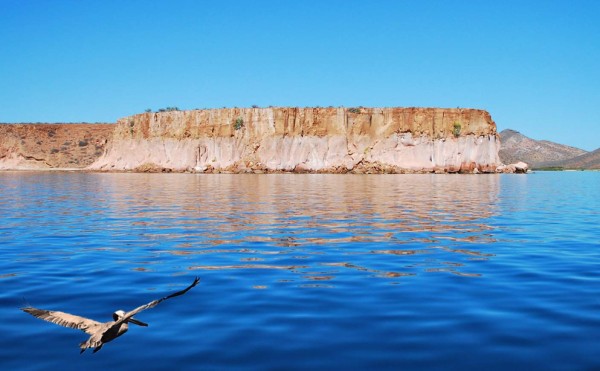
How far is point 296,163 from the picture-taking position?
90.7 m

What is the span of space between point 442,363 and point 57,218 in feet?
58.5

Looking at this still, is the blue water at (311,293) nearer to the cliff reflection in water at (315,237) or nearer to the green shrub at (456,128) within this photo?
the cliff reflection in water at (315,237)

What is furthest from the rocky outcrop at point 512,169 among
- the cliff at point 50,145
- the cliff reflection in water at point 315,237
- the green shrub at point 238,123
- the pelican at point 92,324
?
the pelican at point 92,324

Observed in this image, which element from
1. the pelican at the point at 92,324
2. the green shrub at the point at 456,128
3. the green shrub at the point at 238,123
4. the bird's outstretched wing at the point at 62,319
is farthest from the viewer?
the green shrub at the point at 238,123

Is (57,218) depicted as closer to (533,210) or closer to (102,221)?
(102,221)

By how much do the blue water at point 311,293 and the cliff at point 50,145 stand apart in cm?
11270

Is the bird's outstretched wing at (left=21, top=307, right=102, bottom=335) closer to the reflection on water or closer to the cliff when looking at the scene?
the reflection on water

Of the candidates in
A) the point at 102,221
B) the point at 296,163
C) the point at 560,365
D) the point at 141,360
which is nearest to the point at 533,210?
the point at 102,221

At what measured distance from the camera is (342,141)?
9106 centimetres

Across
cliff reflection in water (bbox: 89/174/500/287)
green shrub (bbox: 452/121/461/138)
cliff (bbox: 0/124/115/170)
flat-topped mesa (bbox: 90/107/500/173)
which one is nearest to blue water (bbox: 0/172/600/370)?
cliff reflection in water (bbox: 89/174/500/287)

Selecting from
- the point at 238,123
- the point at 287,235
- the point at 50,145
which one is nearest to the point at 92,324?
the point at 287,235

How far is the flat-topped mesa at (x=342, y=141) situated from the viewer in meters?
90.6

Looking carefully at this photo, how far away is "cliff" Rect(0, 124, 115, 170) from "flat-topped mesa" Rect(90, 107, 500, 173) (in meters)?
37.0

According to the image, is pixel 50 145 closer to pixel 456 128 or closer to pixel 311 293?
pixel 456 128
